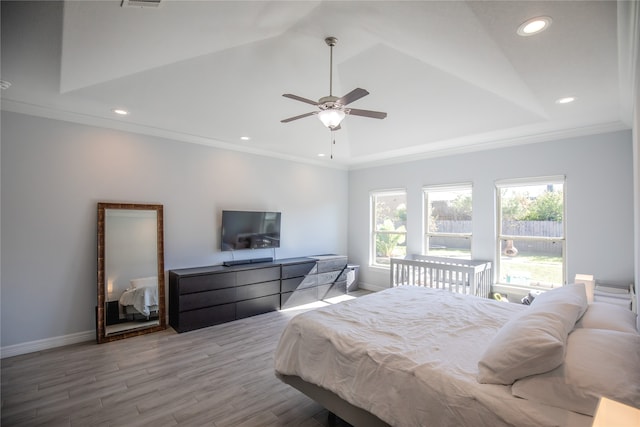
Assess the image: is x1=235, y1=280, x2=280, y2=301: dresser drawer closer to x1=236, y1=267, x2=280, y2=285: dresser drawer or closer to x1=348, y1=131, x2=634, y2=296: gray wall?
x1=236, y1=267, x2=280, y2=285: dresser drawer

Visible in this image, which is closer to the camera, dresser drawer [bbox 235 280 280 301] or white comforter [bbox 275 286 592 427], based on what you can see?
white comforter [bbox 275 286 592 427]

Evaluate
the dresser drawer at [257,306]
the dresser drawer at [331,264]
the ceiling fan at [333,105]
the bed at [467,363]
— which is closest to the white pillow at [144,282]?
the dresser drawer at [257,306]

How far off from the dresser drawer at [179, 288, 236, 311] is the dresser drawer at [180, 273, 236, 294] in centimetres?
6

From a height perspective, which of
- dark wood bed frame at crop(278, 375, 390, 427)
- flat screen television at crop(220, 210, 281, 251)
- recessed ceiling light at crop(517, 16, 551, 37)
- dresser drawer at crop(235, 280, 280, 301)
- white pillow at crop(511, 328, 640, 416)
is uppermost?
recessed ceiling light at crop(517, 16, 551, 37)

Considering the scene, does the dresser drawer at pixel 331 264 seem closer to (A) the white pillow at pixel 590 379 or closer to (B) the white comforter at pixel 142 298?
(B) the white comforter at pixel 142 298

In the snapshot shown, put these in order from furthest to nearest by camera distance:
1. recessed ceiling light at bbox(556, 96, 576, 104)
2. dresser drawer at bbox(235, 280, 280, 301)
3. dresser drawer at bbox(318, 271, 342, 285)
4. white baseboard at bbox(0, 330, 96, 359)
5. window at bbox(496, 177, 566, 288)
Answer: dresser drawer at bbox(318, 271, 342, 285) < dresser drawer at bbox(235, 280, 280, 301) < window at bbox(496, 177, 566, 288) < white baseboard at bbox(0, 330, 96, 359) < recessed ceiling light at bbox(556, 96, 576, 104)

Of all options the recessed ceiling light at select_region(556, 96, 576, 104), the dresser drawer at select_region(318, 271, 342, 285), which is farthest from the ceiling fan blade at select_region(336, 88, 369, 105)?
the dresser drawer at select_region(318, 271, 342, 285)

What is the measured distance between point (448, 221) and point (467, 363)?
3915mm

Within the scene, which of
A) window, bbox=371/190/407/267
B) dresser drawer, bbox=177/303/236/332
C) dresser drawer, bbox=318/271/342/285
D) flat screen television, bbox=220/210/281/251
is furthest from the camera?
window, bbox=371/190/407/267

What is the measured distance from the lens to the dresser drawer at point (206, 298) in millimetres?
3959

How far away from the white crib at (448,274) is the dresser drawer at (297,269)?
145 cm

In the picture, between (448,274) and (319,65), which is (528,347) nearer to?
(319,65)

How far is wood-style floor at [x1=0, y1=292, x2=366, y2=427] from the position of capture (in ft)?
7.45

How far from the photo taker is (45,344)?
134 inches
